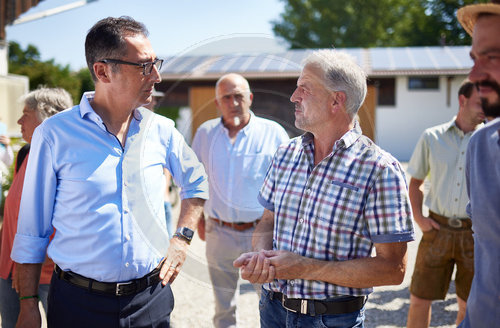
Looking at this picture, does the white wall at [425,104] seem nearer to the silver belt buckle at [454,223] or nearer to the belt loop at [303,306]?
A: the silver belt buckle at [454,223]

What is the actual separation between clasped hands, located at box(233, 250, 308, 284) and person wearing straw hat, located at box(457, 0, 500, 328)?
552 mm

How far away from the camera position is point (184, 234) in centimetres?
192

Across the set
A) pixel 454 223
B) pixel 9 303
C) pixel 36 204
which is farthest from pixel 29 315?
pixel 454 223

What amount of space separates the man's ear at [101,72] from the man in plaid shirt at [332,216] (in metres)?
0.78

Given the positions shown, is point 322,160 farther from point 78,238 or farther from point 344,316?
point 78,238

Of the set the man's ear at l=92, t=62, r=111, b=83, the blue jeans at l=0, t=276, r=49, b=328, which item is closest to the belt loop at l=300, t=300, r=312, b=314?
the man's ear at l=92, t=62, r=111, b=83

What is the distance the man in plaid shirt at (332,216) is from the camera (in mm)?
1549

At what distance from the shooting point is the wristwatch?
1919 mm

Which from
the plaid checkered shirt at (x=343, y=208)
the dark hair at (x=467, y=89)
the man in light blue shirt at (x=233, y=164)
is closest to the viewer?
the plaid checkered shirt at (x=343, y=208)

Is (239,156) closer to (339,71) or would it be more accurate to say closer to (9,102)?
(339,71)

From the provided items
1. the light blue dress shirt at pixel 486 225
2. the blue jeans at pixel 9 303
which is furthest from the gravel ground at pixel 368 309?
the light blue dress shirt at pixel 486 225

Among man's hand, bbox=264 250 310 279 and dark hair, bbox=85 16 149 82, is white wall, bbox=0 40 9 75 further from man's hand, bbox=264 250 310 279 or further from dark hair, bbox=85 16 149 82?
man's hand, bbox=264 250 310 279

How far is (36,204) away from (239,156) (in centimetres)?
97

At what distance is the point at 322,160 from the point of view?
5.49ft
